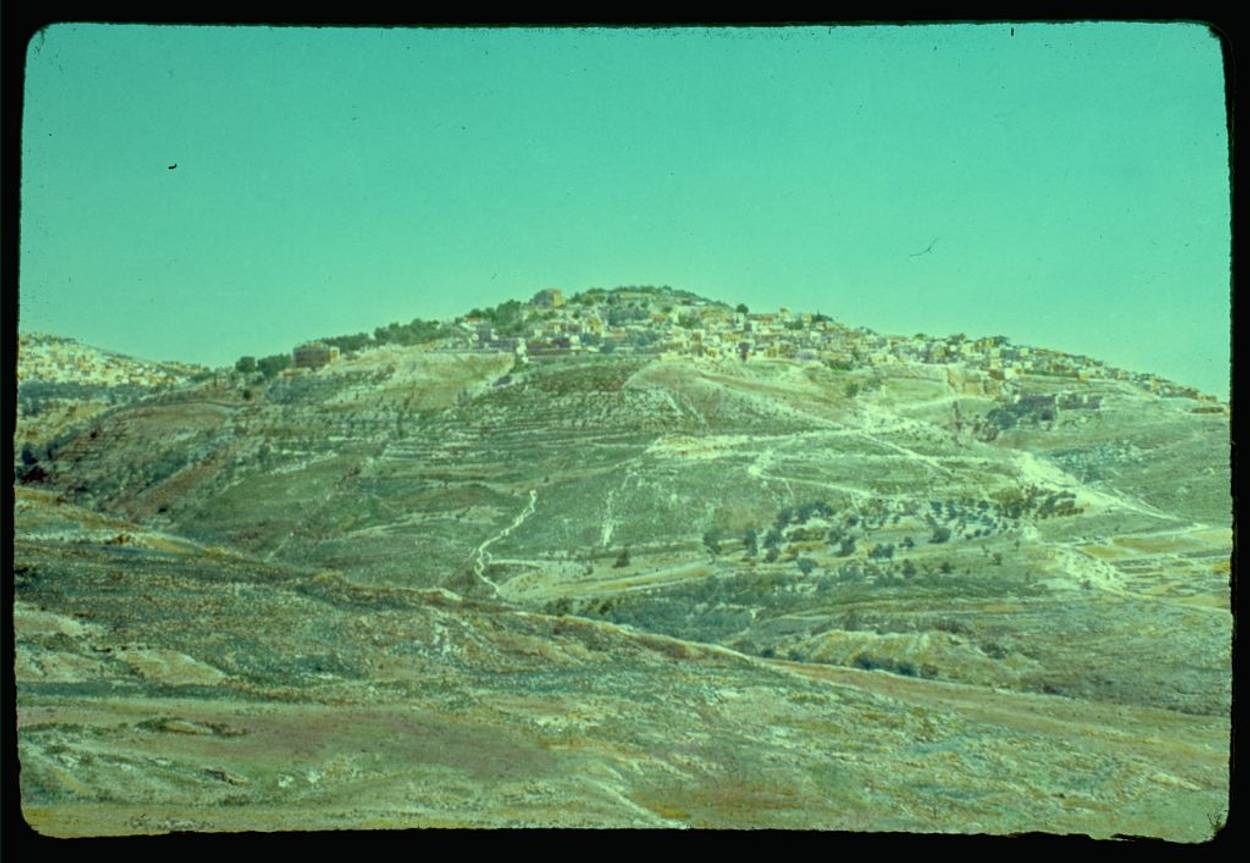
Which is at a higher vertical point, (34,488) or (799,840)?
(34,488)

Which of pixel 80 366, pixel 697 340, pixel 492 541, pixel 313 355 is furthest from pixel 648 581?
pixel 80 366

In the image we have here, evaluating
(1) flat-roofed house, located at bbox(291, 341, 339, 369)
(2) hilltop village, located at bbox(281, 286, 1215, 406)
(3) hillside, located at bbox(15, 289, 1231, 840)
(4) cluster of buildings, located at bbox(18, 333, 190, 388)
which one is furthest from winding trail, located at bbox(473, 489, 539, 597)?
(4) cluster of buildings, located at bbox(18, 333, 190, 388)

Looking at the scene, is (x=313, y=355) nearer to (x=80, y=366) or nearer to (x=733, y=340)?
(x=80, y=366)

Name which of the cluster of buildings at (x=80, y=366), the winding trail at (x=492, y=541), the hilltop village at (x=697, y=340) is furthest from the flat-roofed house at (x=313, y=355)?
the winding trail at (x=492, y=541)

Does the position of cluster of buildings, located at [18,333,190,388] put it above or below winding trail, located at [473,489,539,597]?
above

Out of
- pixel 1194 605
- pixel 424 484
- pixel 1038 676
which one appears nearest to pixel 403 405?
pixel 424 484

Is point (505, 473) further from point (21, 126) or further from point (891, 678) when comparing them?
point (21, 126)

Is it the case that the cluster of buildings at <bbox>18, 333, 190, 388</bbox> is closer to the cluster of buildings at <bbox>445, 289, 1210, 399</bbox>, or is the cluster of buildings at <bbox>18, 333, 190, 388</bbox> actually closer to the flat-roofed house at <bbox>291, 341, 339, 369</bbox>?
the flat-roofed house at <bbox>291, 341, 339, 369</bbox>

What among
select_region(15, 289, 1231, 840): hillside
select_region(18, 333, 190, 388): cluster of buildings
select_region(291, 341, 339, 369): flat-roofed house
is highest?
select_region(291, 341, 339, 369): flat-roofed house
